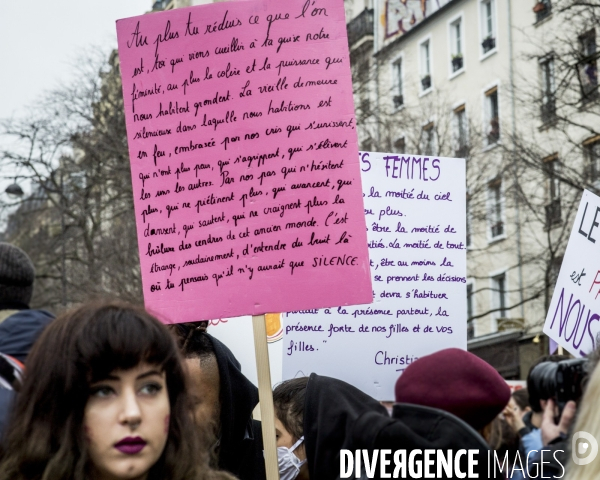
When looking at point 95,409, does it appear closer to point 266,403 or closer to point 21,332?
point 21,332

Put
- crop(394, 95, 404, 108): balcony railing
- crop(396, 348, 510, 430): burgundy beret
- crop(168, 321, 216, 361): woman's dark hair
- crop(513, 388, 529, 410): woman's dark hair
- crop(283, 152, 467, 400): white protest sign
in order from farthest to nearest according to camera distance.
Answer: crop(394, 95, 404, 108): balcony railing
crop(513, 388, 529, 410): woman's dark hair
crop(283, 152, 467, 400): white protest sign
crop(168, 321, 216, 361): woman's dark hair
crop(396, 348, 510, 430): burgundy beret

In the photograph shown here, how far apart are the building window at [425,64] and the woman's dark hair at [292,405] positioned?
33.0m

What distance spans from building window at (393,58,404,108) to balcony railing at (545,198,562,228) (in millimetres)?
12177

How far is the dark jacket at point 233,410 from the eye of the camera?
4523 millimetres

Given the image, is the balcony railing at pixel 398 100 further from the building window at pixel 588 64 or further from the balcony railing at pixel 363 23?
the building window at pixel 588 64

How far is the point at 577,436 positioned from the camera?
2643mm

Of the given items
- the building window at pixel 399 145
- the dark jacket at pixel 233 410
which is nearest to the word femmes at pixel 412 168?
the dark jacket at pixel 233 410

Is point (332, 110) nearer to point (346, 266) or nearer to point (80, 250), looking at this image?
point (346, 266)

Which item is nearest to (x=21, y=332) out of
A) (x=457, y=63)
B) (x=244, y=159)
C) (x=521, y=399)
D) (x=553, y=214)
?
(x=244, y=159)

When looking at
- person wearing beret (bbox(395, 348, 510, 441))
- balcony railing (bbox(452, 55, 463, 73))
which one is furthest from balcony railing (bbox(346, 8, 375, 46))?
person wearing beret (bbox(395, 348, 510, 441))

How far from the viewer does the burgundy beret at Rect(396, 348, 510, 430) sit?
2.75 metres

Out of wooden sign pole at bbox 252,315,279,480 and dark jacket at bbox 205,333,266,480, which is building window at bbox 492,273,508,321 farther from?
wooden sign pole at bbox 252,315,279,480

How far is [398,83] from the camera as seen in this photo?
38.1 meters

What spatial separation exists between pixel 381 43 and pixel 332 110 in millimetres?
33733
